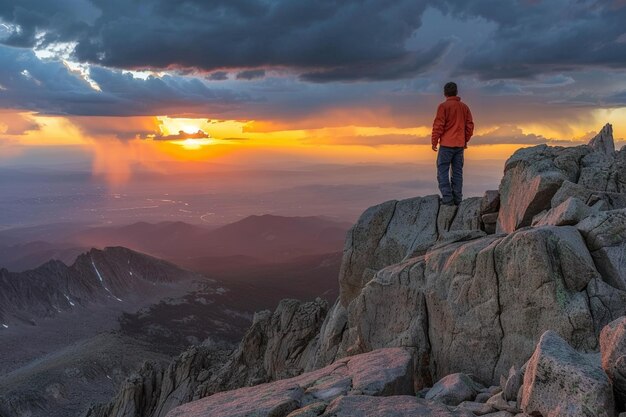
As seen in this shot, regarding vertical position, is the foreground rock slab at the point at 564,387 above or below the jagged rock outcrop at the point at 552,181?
below

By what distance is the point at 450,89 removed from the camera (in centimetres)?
3209

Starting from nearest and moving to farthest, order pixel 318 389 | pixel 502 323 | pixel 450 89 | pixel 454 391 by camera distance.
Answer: pixel 454 391 → pixel 318 389 → pixel 502 323 → pixel 450 89

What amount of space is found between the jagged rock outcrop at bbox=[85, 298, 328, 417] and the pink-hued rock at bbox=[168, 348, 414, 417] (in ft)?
81.8

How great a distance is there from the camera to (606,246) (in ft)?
66.4

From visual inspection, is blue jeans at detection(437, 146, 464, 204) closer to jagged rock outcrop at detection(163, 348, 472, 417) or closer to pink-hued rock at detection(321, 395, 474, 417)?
jagged rock outcrop at detection(163, 348, 472, 417)

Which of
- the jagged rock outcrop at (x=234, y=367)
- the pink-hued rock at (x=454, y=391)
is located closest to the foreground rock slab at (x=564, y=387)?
the pink-hued rock at (x=454, y=391)

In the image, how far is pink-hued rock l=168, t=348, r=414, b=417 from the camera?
674 inches

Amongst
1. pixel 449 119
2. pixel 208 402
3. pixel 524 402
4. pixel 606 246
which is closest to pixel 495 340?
pixel 606 246

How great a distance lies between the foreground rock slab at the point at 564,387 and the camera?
12359mm

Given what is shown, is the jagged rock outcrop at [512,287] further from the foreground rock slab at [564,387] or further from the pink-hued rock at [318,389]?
the foreground rock slab at [564,387]

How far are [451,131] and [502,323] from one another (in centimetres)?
1472

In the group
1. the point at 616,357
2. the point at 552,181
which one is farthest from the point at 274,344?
the point at 616,357

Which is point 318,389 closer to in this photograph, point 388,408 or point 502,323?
point 388,408

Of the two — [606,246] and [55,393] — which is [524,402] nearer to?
[606,246]
